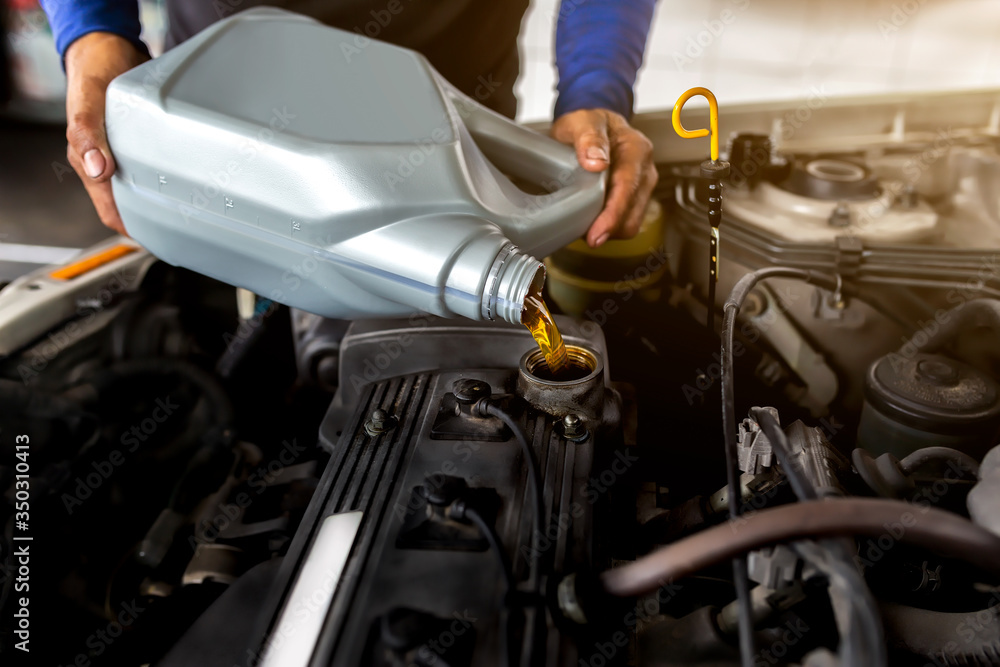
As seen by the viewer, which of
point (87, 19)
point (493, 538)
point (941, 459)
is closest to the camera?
point (493, 538)

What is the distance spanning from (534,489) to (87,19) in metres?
0.88

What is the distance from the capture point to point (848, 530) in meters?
0.41

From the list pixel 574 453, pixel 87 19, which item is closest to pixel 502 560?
pixel 574 453

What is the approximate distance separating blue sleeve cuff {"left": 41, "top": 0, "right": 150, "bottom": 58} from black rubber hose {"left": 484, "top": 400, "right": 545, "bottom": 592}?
2.49 ft

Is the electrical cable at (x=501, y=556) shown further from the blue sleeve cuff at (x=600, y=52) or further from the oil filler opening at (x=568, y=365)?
the blue sleeve cuff at (x=600, y=52)

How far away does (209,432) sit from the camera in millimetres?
960

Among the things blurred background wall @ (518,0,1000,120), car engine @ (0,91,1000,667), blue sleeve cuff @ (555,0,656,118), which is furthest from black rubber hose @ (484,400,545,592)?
blurred background wall @ (518,0,1000,120)

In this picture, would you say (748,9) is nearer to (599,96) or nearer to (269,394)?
(599,96)

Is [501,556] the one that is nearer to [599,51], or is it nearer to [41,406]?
[41,406]

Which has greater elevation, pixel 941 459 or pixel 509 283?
pixel 509 283

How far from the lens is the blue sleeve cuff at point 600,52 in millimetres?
1109

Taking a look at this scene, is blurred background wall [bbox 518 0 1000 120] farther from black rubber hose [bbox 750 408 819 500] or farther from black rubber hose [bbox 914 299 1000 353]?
black rubber hose [bbox 750 408 819 500]

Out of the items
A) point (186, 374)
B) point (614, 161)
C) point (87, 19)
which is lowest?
point (186, 374)

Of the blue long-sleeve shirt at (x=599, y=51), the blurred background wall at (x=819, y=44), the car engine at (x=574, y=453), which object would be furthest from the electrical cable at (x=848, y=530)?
the blurred background wall at (x=819, y=44)
